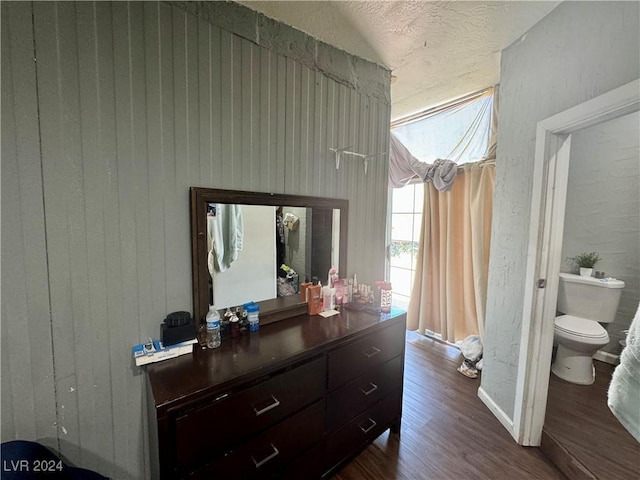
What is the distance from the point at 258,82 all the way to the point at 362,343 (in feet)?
4.83

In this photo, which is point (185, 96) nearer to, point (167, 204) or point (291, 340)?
point (167, 204)

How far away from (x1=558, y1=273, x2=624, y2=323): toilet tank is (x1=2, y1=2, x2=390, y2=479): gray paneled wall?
2.84 m

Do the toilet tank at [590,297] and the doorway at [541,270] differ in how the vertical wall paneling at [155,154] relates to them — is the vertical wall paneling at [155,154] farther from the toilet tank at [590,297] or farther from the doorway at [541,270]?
the toilet tank at [590,297]

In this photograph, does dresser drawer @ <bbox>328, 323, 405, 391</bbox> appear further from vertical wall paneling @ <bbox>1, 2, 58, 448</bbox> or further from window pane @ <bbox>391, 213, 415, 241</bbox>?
window pane @ <bbox>391, 213, 415, 241</bbox>

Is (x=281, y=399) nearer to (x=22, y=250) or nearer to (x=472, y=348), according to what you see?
(x=22, y=250)

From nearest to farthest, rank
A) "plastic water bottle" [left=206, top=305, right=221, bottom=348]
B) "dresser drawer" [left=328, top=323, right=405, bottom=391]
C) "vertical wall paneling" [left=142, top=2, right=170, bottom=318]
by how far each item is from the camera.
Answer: "vertical wall paneling" [left=142, top=2, right=170, bottom=318] < "plastic water bottle" [left=206, top=305, right=221, bottom=348] < "dresser drawer" [left=328, top=323, right=405, bottom=391]

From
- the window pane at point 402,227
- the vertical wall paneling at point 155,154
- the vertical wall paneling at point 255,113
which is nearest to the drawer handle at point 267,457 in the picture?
the vertical wall paneling at point 155,154

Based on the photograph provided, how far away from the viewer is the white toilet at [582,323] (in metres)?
2.14

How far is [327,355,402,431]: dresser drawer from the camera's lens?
1.37 metres

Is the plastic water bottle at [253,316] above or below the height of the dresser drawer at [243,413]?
above

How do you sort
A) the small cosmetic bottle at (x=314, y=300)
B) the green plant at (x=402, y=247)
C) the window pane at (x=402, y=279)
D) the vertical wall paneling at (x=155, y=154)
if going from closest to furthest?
the vertical wall paneling at (x=155, y=154), the small cosmetic bottle at (x=314, y=300), the green plant at (x=402, y=247), the window pane at (x=402, y=279)

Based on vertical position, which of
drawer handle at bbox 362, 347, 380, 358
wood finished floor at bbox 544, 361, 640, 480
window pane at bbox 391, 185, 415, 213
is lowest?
wood finished floor at bbox 544, 361, 640, 480

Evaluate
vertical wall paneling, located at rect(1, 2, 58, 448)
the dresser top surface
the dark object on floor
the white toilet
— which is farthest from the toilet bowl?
vertical wall paneling, located at rect(1, 2, 58, 448)

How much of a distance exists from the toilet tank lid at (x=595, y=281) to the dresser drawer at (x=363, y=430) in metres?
1.94
